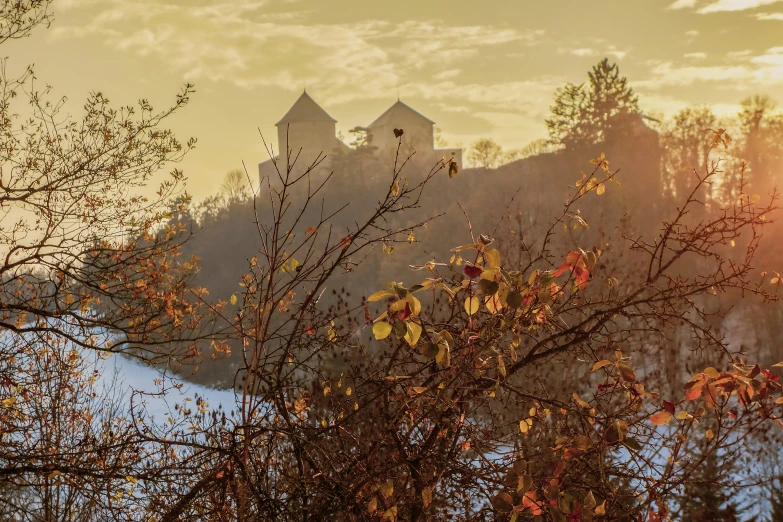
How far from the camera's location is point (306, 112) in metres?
79.9

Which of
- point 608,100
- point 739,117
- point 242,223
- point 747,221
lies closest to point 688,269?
point 608,100

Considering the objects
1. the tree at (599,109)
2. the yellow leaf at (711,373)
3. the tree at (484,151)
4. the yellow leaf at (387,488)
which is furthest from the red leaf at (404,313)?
the tree at (484,151)

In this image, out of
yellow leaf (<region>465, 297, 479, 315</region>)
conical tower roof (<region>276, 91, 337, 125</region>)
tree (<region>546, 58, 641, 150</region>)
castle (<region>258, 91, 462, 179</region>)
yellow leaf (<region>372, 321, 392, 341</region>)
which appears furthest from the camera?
conical tower roof (<region>276, 91, 337, 125</region>)

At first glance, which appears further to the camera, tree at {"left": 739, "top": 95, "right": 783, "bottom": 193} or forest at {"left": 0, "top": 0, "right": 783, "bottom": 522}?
tree at {"left": 739, "top": 95, "right": 783, "bottom": 193}

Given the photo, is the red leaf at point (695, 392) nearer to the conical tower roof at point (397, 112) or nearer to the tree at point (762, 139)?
the tree at point (762, 139)

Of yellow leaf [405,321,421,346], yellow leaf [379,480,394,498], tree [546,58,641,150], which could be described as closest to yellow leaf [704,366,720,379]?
yellow leaf [405,321,421,346]

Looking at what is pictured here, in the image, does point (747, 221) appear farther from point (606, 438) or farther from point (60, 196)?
point (60, 196)

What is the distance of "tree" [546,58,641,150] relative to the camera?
38531 mm

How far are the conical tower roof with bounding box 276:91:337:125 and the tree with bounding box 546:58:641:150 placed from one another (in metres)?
44.3

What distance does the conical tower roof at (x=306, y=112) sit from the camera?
79438 millimetres

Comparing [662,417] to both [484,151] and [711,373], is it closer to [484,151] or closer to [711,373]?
[711,373]

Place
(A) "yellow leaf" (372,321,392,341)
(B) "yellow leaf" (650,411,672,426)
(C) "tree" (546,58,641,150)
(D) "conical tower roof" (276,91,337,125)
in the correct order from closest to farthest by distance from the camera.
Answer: (A) "yellow leaf" (372,321,392,341), (B) "yellow leaf" (650,411,672,426), (C) "tree" (546,58,641,150), (D) "conical tower roof" (276,91,337,125)

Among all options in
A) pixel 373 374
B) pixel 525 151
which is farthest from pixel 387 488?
pixel 525 151

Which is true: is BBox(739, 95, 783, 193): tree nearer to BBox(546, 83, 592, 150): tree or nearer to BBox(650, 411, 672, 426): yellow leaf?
BBox(546, 83, 592, 150): tree
